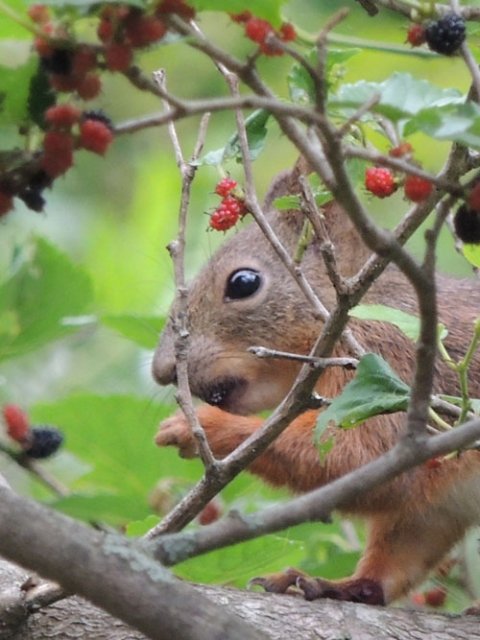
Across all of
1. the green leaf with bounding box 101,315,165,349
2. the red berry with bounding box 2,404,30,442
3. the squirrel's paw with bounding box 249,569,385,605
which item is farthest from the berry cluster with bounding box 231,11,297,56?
the green leaf with bounding box 101,315,165,349

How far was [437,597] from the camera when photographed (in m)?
3.87

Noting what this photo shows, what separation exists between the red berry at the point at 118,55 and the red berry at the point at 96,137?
0.09 metres

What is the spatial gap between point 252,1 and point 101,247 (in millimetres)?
3134

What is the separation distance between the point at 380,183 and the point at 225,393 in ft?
4.35

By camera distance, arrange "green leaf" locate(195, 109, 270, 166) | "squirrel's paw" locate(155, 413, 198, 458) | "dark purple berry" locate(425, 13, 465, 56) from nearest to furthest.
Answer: "dark purple berry" locate(425, 13, 465, 56), "green leaf" locate(195, 109, 270, 166), "squirrel's paw" locate(155, 413, 198, 458)

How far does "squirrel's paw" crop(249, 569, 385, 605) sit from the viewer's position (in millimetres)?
3105

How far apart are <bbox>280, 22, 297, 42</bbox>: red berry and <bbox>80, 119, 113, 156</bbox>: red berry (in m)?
0.28

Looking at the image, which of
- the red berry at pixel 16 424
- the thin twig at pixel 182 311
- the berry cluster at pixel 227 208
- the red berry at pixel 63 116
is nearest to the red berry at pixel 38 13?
the red berry at pixel 63 116

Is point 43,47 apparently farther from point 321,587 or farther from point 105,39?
point 321,587

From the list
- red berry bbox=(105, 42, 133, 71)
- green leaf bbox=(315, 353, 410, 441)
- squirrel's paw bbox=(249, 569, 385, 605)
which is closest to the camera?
red berry bbox=(105, 42, 133, 71)

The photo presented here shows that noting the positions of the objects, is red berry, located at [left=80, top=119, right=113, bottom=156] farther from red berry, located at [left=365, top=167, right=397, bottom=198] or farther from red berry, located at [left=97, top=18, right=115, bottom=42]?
red berry, located at [left=365, top=167, right=397, bottom=198]

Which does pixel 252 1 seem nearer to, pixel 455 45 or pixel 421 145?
pixel 455 45

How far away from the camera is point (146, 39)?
1525mm

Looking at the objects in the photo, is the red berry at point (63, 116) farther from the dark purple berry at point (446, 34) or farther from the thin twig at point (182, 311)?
the thin twig at point (182, 311)
